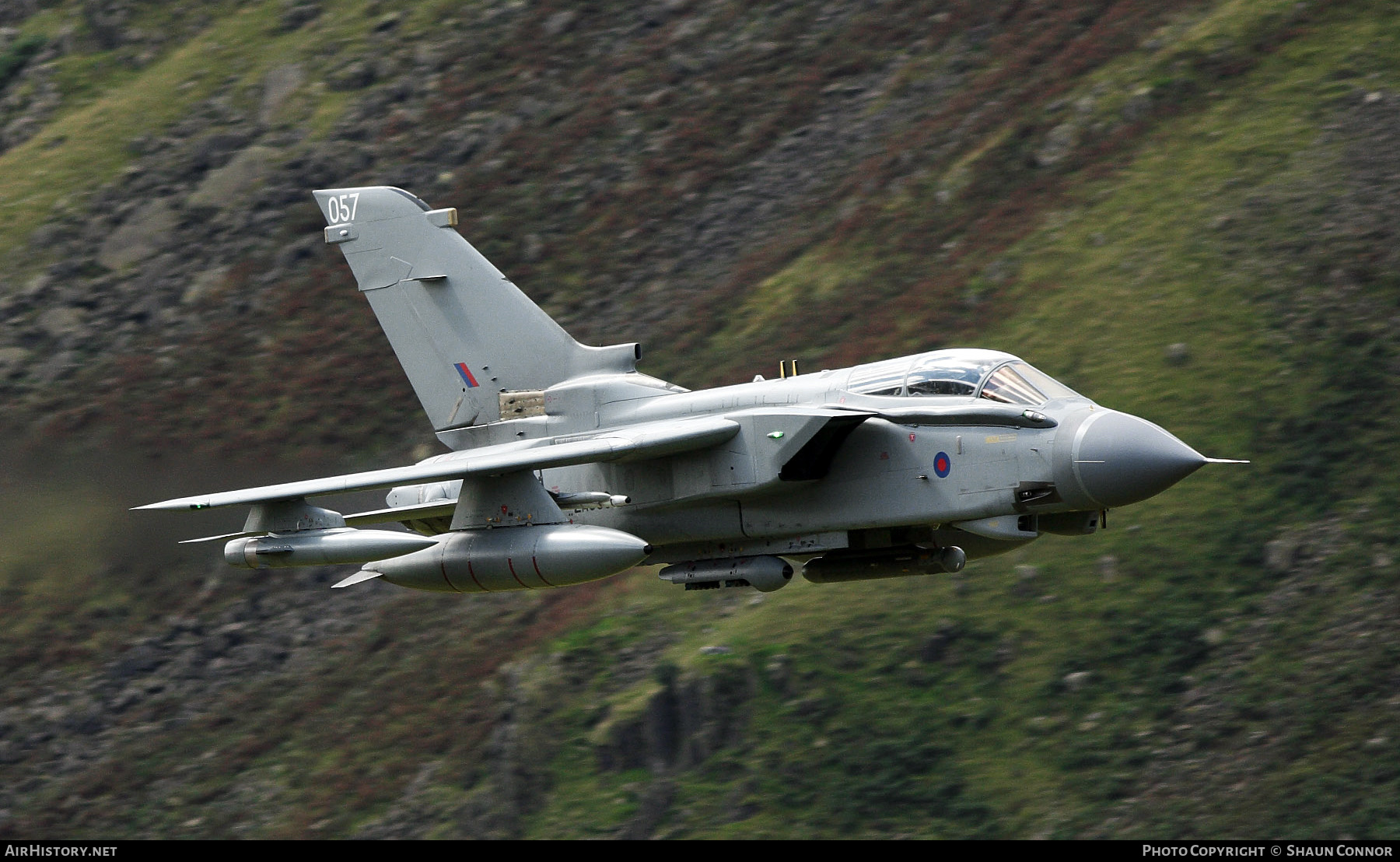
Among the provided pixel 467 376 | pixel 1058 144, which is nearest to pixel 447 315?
pixel 467 376

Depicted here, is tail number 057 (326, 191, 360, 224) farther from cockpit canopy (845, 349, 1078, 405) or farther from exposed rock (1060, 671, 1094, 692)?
exposed rock (1060, 671, 1094, 692)

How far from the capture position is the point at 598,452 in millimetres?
19828

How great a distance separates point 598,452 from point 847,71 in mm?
26124

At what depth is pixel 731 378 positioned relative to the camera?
119 ft

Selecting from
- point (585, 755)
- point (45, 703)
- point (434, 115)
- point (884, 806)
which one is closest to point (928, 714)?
point (884, 806)

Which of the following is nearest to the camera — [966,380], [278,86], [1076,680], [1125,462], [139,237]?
[1125,462]

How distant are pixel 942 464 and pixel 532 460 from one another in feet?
15.7

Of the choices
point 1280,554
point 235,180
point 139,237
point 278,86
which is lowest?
point 1280,554

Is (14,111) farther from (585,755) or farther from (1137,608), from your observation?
(1137,608)

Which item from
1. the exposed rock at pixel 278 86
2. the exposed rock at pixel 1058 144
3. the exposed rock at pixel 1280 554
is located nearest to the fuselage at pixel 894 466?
the exposed rock at pixel 1280 554

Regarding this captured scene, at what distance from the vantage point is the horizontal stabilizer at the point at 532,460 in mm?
19906

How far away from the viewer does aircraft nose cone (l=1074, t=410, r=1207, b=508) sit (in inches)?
737

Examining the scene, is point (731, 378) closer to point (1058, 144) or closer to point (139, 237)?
point (1058, 144)

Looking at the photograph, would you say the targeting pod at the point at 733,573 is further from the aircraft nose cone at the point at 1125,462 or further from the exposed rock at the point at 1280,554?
the exposed rock at the point at 1280,554
